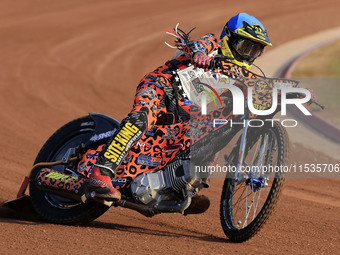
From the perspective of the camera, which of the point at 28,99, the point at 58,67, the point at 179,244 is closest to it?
the point at 179,244

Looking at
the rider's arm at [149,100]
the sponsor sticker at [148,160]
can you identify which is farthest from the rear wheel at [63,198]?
the rider's arm at [149,100]

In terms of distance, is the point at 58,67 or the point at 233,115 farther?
the point at 58,67

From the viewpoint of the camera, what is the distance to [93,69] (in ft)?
57.1

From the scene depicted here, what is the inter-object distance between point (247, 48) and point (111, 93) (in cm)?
925

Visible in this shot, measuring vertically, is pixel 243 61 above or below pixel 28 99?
above

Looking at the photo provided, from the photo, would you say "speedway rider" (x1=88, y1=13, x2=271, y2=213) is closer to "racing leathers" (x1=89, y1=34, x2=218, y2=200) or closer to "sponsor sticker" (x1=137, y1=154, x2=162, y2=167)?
"racing leathers" (x1=89, y1=34, x2=218, y2=200)

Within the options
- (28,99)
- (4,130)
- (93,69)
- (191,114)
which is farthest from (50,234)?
(93,69)

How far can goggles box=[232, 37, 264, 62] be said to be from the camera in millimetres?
6031

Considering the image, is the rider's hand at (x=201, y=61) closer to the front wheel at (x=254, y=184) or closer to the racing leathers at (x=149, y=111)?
the racing leathers at (x=149, y=111)

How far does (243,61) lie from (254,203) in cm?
130

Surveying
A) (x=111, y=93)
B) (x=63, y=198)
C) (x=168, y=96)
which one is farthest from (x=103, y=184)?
(x=111, y=93)

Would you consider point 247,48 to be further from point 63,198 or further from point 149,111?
point 63,198

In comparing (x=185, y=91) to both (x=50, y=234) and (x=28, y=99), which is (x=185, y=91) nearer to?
(x=50, y=234)

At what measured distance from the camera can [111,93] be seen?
15102 millimetres
